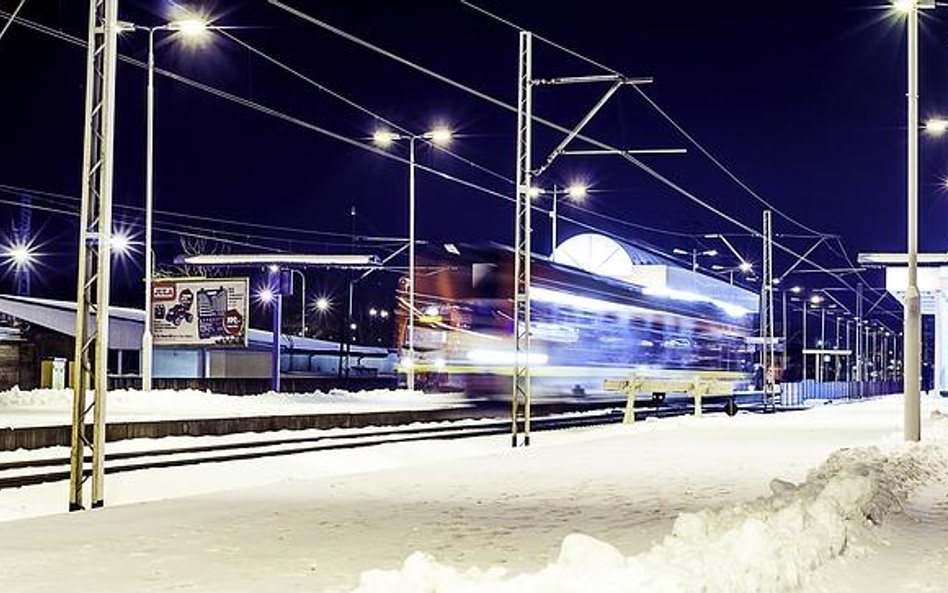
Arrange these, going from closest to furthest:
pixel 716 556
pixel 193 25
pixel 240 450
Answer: pixel 716 556 < pixel 240 450 < pixel 193 25

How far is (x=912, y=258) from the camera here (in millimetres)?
25391

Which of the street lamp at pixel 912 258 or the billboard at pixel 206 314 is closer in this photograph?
the street lamp at pixel 912 258

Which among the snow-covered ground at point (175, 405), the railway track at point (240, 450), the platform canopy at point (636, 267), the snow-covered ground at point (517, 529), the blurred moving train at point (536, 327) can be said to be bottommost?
the railway track at point (240, 450)

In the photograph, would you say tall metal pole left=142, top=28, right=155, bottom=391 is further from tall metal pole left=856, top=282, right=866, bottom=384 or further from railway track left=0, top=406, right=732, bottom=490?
tall metal pole left=856, top=282, right=866, bottom=384

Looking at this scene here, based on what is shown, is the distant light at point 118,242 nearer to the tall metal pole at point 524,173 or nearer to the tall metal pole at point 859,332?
the tall metal pole at point 524,173

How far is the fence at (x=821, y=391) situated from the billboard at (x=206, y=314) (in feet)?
120

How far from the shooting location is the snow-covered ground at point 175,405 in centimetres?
3218

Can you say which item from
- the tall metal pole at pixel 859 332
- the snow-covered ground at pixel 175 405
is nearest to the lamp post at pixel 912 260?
the snow-covered ground at pixel 175 405

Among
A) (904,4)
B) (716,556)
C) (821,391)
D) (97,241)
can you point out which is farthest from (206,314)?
(821,391)

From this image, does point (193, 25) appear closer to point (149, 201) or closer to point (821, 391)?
point (149, 201)

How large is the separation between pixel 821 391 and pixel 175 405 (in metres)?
55.8

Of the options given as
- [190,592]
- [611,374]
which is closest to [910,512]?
[190,592]

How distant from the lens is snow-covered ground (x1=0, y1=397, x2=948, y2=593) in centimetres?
845

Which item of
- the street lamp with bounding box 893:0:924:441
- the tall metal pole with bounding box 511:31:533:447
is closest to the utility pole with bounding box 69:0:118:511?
the tall metal pole with bounding box 511:31:533:447
